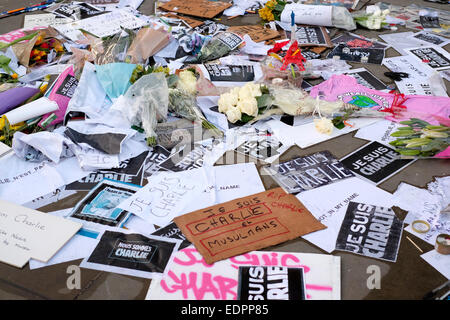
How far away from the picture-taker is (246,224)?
1781 mm

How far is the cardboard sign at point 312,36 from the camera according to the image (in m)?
3.29

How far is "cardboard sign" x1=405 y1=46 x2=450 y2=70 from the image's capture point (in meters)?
2.97

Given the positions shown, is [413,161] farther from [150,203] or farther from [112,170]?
[112,170]

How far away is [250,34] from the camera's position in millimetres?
3445

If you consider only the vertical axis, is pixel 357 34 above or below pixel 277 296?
above

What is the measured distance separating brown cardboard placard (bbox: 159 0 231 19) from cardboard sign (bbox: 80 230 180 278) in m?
2.63

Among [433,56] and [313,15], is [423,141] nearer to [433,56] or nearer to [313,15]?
[433,56]

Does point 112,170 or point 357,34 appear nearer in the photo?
point 112,170

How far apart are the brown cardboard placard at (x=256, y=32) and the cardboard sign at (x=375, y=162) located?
1.53 metres

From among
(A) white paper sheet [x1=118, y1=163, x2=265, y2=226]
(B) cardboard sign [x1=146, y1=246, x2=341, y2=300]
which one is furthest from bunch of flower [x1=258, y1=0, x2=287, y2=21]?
(B) cardboard sign [x1=146, y1=246, x2=341, y2=300]

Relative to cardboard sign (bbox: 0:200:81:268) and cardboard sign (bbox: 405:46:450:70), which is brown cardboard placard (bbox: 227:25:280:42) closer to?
cardboard sign (bbox: 405:46:450:70)

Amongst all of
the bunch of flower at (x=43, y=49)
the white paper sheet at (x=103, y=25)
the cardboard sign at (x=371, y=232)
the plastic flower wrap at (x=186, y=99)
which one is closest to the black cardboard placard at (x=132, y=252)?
the cardboard sign at (x=371, y=232)

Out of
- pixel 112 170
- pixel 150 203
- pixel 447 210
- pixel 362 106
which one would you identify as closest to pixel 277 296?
pixel 150 203
